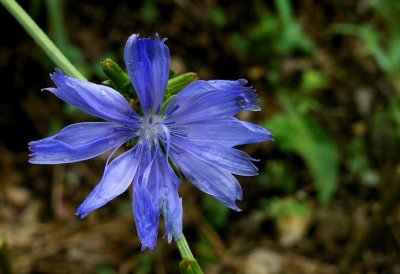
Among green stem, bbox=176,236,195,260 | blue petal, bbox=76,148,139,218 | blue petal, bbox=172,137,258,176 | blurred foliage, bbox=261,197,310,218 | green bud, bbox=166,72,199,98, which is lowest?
green stem, bbox=176,236,195,260

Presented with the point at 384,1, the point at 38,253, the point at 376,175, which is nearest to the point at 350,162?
the point at 376,175

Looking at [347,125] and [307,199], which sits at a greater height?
[347,125]

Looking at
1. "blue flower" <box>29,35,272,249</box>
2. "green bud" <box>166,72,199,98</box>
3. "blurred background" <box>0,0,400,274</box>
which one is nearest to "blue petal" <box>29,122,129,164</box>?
"blue flower" <box>29,35,272,249</box>

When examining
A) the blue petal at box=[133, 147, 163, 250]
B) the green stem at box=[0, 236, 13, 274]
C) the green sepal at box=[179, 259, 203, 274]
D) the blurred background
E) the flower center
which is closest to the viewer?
the green sepal at box=[179, 259, 203, 274]

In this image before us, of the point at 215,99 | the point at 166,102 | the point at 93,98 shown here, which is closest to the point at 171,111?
the point at 166,102

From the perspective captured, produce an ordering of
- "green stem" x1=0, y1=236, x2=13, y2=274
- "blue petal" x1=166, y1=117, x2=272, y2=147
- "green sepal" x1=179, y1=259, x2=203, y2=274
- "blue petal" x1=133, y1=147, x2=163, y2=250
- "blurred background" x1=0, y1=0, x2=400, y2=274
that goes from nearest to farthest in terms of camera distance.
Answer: "green sepal" x1=179, y1=259, x2=203, y2=274, "blue petal" x1=133, y1=147, x2=163, y2=250, "blue petal" x1=166, y1=117, x2=272, y2=147, "green stem" x1=0, y1=236, x2=13, y2=274, "blurred background" x1=0, y1=0, x2=400, y2=274

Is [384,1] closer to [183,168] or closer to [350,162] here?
[350,162]

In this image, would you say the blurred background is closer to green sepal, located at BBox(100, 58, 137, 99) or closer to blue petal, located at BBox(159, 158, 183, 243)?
blue petal, located at BBox(159, 158, 183, 243)

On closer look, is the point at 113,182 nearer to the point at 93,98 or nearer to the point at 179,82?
the point at 93,98
